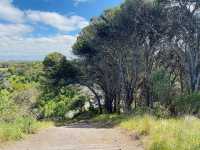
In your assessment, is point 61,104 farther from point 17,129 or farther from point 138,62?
point 17,129

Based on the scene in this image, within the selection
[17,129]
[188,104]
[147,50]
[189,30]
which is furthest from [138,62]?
[17,129]

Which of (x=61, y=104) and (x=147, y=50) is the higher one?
(x=147, y=50)

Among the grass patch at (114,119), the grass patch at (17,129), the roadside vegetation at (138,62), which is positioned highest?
the roadside vegetation at (138,62)

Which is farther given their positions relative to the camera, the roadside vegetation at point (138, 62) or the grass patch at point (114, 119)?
the roadside vegetation at point (138, 62)

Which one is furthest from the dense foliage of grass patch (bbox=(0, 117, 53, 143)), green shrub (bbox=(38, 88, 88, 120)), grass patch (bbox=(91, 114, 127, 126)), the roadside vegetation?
green shrub (bbox=(38, 88, 88, 120))

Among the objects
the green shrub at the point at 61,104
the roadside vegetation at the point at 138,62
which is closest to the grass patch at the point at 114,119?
the roadside vegetation at the point at 138,62

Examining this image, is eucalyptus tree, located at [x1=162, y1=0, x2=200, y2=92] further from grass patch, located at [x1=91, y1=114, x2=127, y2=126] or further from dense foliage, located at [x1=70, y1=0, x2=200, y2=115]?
grass patch, located at [x1=91, y1=114, x2=127, y2=126]

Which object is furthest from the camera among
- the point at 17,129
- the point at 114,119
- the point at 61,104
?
the point at 61,104

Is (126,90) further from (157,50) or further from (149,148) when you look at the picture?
(149,148)

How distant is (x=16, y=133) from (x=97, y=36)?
21.8 metres

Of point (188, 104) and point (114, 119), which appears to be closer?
point (188, 104)

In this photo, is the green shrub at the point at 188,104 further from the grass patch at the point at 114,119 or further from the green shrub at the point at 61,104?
the green shrub at the point at 61,104

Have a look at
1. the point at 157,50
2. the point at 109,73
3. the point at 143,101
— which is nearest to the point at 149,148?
the point at 157,50

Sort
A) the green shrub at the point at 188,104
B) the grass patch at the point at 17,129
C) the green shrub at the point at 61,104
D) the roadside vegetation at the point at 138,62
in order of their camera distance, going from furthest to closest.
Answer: the green shrub at the point at 61,104
the roadside vegetation at the point at 138,62
the green shrub at the point at 188,104
the grass patch at the point at 17,129
